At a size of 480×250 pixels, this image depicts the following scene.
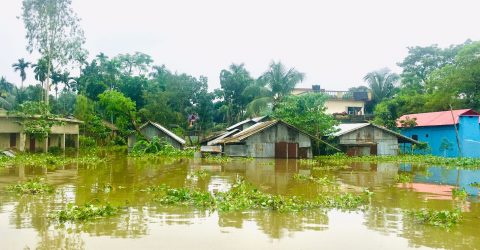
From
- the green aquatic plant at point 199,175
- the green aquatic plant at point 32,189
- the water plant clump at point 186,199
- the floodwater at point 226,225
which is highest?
the green aquatic plant at point 199,175

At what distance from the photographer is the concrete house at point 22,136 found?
103 ft

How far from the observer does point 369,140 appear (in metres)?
36.8

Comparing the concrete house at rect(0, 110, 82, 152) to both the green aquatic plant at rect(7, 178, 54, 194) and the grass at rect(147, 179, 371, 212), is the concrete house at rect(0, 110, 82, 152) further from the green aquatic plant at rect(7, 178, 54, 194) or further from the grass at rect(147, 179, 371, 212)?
the grass at rect(147, 179, 371, 212)

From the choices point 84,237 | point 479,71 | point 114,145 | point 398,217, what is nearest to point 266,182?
point 398,217

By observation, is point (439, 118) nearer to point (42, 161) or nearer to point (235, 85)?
point (235, 85)

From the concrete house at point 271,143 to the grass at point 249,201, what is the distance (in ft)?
63.1

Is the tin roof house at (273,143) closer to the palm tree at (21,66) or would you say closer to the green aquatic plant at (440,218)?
the green aquatic plant at (440,218)

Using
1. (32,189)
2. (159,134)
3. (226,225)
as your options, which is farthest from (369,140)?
(226,225)

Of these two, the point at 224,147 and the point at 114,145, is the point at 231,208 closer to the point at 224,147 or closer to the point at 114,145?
the point at 224,147

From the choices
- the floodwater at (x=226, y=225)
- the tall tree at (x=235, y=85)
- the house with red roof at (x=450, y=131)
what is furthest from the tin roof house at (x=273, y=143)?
the tall tree at (x=235, y=85)

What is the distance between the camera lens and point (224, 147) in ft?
114

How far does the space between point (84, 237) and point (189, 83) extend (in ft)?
156

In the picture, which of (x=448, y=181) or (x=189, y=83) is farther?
(x=189, y=83)

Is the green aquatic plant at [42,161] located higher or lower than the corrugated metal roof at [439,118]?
lower
